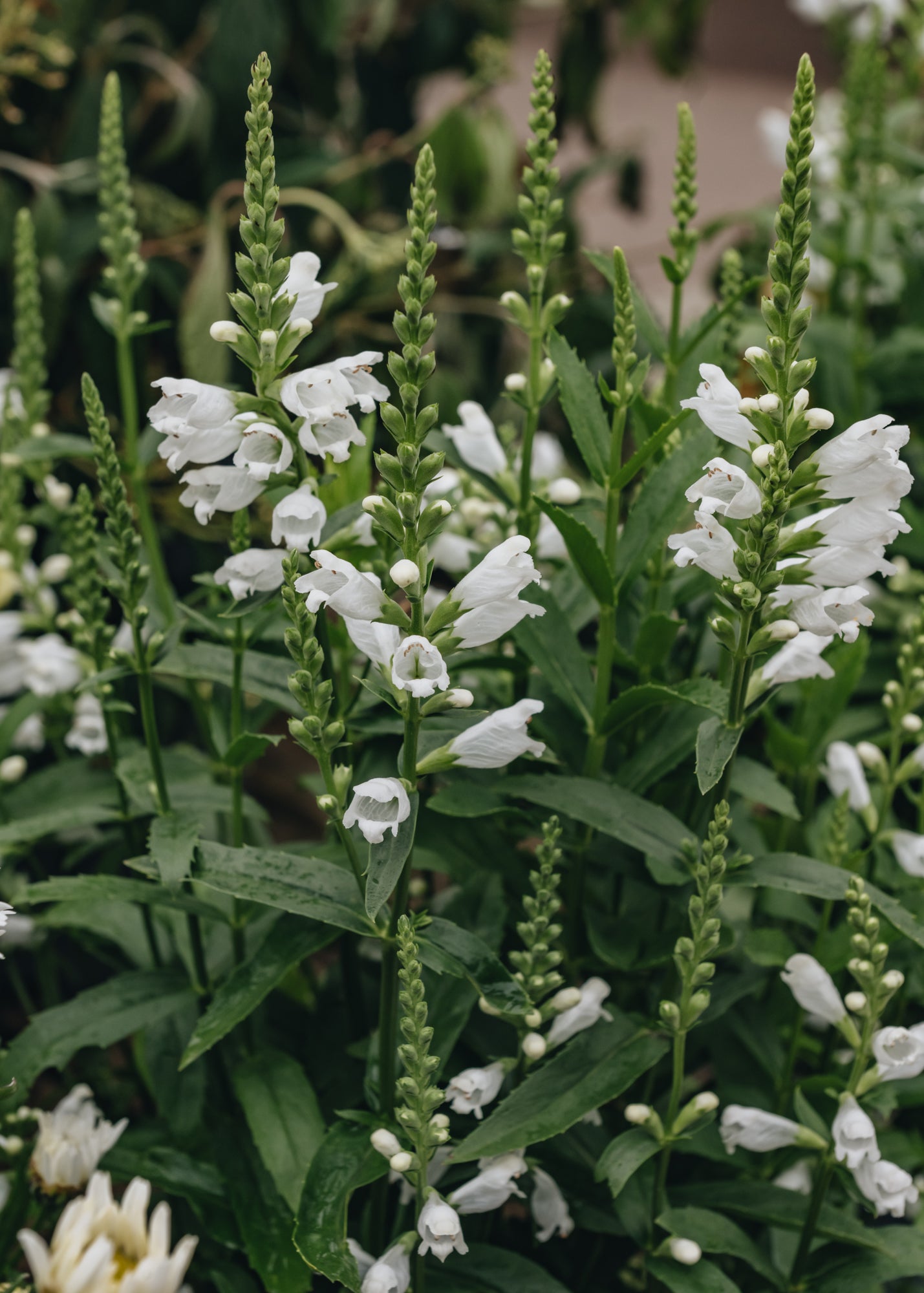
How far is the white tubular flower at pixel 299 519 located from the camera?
627mm

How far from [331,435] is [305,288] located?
0.31 ft

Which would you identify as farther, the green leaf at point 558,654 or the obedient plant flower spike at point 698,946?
the green leaf at point 558,654

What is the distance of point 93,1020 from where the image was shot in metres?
0.76

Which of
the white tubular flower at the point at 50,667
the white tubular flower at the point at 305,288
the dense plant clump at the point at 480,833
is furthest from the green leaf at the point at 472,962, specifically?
the white tubular flower at the point at 50,667

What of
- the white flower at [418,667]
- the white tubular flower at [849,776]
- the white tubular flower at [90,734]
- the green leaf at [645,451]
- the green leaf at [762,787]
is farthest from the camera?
the white tubular flower at [90,734]

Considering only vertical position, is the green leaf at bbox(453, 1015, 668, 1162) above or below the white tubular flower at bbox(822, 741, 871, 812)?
below

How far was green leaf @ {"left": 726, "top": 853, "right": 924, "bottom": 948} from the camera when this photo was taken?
0.66m

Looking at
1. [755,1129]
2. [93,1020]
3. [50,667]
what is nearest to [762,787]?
[755,1129]

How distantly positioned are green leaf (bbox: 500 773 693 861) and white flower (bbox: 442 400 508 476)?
9.0 inches

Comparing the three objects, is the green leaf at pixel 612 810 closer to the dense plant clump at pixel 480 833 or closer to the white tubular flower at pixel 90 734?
the dense plant clump at pixel 480 833

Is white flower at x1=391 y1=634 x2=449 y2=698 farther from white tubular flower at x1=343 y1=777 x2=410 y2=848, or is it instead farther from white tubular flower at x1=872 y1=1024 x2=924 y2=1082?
white tubular flower at x1=872 y1=1024 x2=924 y2=1082

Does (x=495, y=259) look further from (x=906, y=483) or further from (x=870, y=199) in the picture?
(x=906, y=483)

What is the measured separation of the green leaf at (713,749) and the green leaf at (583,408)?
0.57 ft

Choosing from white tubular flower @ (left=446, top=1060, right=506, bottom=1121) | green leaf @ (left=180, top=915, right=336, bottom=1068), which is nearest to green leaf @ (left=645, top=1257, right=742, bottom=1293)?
white tubular flower @ (left=446, top=1060, right=506, bottom=1121)
